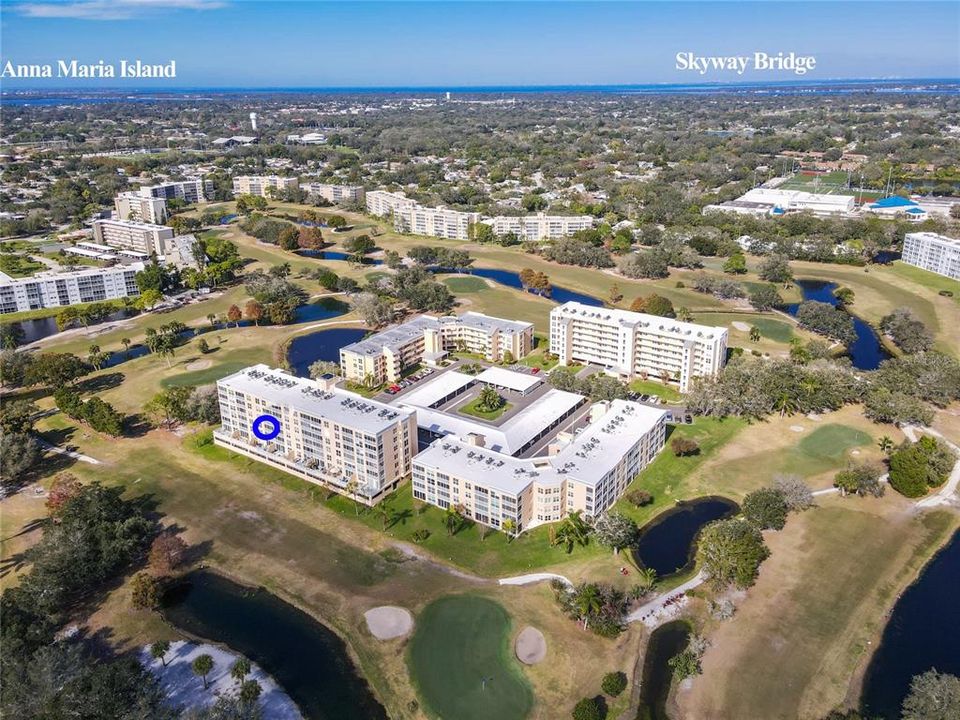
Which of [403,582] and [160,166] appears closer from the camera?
[403,582]

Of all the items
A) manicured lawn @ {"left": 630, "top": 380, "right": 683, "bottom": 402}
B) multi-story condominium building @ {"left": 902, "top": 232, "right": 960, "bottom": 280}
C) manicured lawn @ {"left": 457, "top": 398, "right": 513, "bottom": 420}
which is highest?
multi-story condominium building @ {"left": 902, "top": 232, "right": 960, "bottom": 280}

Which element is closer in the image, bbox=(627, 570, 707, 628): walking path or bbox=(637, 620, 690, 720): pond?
bbox=(637, 620, 690, 720): pond

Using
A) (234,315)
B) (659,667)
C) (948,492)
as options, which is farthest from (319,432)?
(948,492)

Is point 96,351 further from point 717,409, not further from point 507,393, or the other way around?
point 717,409

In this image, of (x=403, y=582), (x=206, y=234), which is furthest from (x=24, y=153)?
(x=403, y=582)

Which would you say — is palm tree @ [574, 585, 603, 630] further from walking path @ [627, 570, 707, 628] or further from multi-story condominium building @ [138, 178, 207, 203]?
multi-story condominium building @ [138, 178, 207, 203]

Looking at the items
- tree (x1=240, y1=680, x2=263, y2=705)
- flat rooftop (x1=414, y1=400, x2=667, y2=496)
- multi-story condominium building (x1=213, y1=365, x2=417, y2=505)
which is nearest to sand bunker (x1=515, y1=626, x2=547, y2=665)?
flat rooftop (x1=414, y1=400, x2=667, y2=496)
